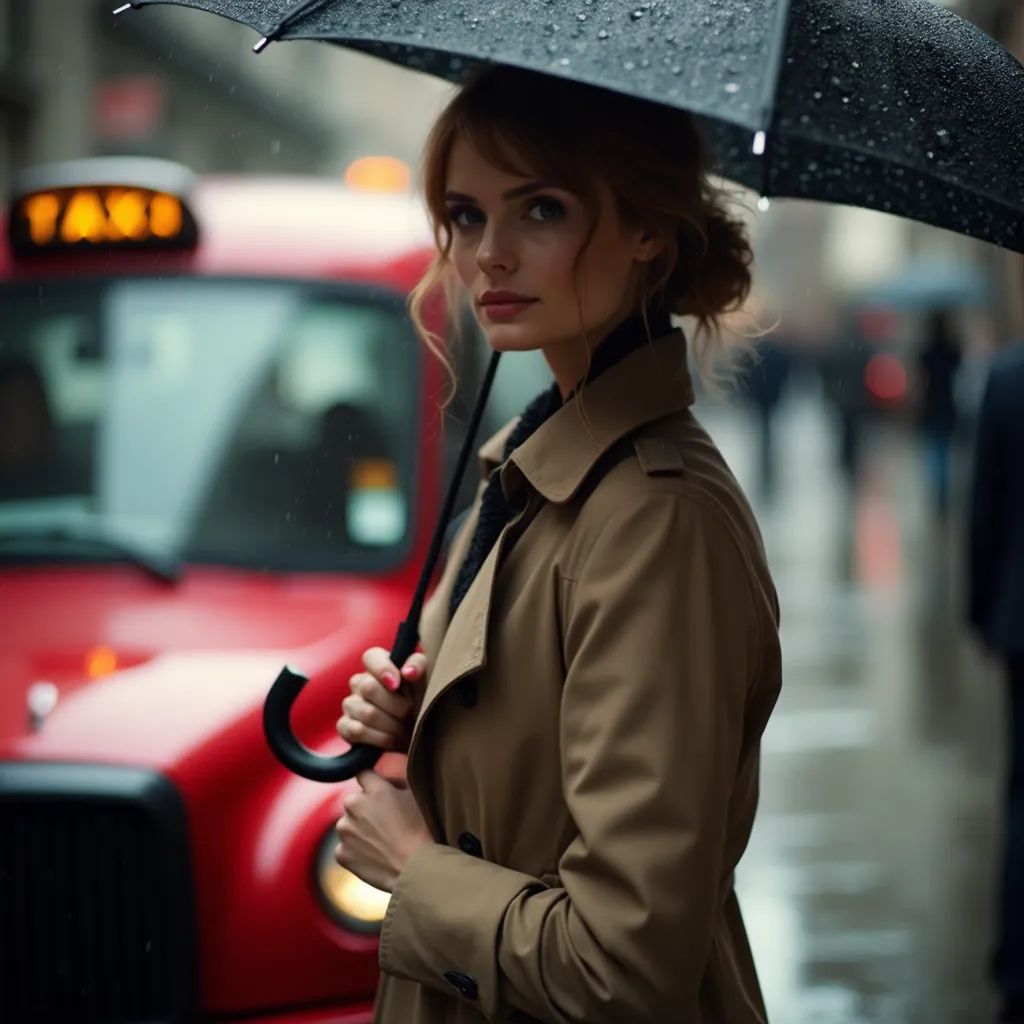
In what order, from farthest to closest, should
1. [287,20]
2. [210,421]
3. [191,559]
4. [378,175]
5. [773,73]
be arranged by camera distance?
[378,175]
[210,421]
[191,559]
[287,20]
[773,73]

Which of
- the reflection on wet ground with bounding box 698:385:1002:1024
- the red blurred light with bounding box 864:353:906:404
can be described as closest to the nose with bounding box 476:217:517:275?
the reflection on wet ground with bounding box 698:385:1002:1024

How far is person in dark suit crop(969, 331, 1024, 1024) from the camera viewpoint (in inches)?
184

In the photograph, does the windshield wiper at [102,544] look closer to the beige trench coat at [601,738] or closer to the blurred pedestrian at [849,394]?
the beige trench coat at [601,738]

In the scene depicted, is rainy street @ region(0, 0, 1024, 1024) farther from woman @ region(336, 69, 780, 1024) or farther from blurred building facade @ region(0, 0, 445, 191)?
blurred building facade @ region(0, 0, 445, 191)

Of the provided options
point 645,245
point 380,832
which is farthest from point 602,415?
point 380,832

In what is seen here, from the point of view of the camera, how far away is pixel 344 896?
3.17 meters

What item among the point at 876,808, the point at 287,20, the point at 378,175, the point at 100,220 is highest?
the point at 287,20

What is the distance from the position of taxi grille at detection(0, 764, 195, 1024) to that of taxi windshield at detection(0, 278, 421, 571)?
94 centimetres

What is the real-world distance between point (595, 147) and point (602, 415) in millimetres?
323

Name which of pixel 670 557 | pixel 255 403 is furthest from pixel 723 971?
pixel 255 403

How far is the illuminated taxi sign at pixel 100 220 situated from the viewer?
4207 millimetres

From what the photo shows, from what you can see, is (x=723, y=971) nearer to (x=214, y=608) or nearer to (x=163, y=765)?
(x=163, y=765)

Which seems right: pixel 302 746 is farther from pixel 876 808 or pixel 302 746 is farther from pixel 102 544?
pixel 876 808

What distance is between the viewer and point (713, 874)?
1.92 m
